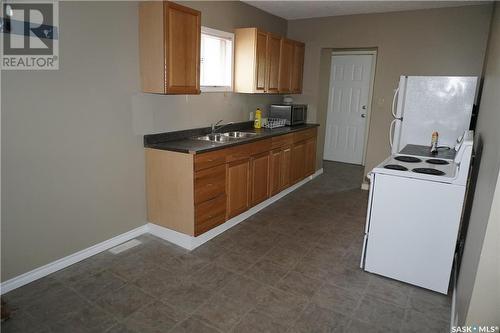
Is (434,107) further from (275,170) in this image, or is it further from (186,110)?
(186,110)

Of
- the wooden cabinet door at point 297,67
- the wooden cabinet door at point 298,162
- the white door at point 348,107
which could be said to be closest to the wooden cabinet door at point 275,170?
the wooden cabinet door at point 298,162

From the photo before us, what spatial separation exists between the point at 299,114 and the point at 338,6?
1564mm

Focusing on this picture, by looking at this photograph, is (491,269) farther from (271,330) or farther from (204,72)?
(204,72)

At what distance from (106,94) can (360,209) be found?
10.6 ft

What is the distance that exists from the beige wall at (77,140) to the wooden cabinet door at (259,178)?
1059 mm

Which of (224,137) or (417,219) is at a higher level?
(224,137)

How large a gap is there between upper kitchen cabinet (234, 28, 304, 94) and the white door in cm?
215

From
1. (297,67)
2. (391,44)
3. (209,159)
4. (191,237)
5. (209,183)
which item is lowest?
(191,237)

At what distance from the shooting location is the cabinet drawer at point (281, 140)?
409 centimetres

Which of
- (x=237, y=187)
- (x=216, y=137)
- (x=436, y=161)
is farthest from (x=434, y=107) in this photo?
(x=216, y=137)

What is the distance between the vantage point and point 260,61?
4.12 meters

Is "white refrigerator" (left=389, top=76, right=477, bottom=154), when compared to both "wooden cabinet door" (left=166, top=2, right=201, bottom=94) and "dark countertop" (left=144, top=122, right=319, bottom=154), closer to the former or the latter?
"dark countertop" (left=144, top=122, right=319, bottom=154)

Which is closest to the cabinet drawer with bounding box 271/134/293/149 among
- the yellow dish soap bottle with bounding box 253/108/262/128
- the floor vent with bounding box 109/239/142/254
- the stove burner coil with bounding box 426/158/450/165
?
the yellow dish soap bottle with bounding box 253/108/262/128

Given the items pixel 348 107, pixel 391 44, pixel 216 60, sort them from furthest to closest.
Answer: pixel 348 107, pixel 391 44, pixel 216 60
